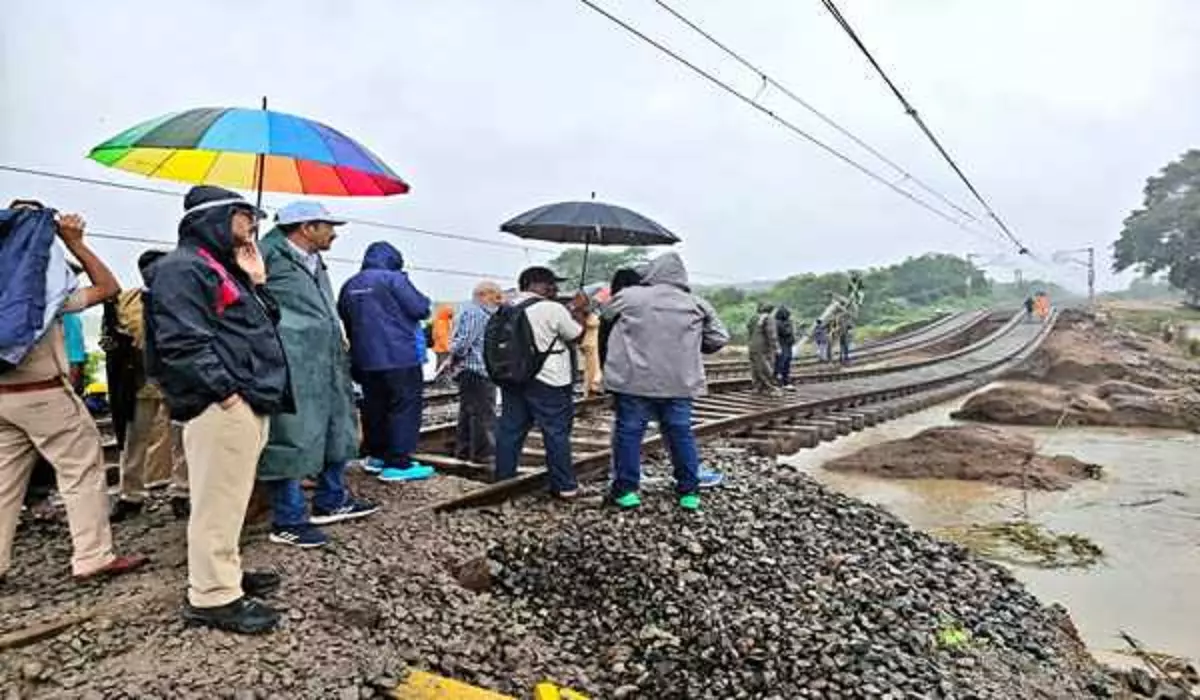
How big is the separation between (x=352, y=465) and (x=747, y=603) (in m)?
2.84

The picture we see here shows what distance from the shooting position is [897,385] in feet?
52.8

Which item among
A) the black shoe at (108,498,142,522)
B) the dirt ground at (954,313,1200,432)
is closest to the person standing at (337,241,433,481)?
the black shoe at (108,498,142,522)

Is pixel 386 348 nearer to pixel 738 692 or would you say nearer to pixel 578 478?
pixel 578 478

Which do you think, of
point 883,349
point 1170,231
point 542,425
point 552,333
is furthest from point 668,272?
point 1170,231

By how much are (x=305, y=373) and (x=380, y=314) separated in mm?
989

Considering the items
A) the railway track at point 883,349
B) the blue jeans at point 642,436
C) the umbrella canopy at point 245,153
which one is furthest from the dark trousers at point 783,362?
A: the umbrella canopy at point 245,153

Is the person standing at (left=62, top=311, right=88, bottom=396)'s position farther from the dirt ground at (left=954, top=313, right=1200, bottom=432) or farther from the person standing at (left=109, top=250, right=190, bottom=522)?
the dirt ground at (left=954, top=313, right=1200, bottom=432)

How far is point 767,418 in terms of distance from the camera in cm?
952

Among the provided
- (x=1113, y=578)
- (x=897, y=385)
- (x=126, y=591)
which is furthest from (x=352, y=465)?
(x=897, y=385)

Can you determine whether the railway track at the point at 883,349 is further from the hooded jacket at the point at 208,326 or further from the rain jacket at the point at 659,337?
the hooded jacket at the point at 208,326

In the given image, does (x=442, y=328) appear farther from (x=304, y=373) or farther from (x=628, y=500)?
(x=304, y=373)

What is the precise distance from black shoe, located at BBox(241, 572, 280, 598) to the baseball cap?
237 cm

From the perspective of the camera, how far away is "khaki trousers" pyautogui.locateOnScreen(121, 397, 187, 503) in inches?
169

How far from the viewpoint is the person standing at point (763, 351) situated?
41.8 ft
